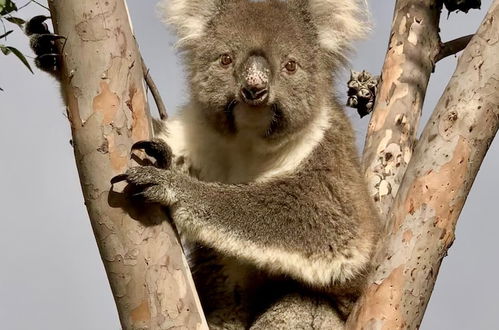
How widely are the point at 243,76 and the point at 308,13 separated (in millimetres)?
943

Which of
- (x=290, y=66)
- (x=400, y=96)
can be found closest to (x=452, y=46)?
(x=400, y=96)

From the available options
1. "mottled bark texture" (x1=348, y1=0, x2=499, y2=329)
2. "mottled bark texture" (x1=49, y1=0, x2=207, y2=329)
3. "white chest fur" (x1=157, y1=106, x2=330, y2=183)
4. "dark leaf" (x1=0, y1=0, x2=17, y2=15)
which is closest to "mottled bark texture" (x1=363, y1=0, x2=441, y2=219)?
"white chest fur" (x1=157, y1=106, x2=330, y2=183)

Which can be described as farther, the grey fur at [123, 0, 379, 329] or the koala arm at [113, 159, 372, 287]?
the grey fur at [123, 0, 379, 329]

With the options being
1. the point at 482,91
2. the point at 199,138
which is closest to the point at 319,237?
the point at 199,138

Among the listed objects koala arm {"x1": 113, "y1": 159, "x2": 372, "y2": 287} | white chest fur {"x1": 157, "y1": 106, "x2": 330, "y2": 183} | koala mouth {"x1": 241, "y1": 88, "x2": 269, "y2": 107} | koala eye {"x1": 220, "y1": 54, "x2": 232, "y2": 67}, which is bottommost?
koala arm {"x1": 113, "y1": 159, "x2": 372, "y2": 287}

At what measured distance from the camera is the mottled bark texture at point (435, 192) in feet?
12.3

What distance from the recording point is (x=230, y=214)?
426 cm

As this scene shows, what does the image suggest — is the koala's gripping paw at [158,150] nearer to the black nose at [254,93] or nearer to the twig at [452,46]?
the black nose at [254,93]

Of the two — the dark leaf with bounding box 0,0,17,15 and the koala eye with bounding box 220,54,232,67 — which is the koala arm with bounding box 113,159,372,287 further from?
the dark leaf with bounding box 0,0,17,15

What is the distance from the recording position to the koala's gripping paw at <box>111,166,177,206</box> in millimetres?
3410

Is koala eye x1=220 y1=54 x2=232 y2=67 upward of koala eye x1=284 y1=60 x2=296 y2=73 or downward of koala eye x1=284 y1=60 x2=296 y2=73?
upward

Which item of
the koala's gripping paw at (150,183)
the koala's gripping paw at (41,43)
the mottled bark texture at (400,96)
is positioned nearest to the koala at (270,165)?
the koala's gripping paw at (150,183)

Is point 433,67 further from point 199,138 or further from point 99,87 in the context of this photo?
point 99,87

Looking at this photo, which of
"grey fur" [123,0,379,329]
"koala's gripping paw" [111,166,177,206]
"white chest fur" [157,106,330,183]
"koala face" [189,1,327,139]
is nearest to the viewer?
"koala's gripping paw" [111,166,177,206]
